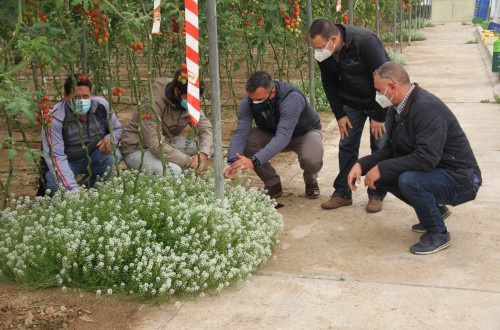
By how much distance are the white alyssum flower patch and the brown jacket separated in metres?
0.82

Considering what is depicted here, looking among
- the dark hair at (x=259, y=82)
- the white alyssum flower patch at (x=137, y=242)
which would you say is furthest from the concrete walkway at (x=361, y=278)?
the dark hair at (x=259, y=82)

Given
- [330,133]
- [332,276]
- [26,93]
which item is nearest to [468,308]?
[332,276]

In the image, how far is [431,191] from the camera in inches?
189

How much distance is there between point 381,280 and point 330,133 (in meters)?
4.66

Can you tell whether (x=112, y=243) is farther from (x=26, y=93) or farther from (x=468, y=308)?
(x=468, y=308)

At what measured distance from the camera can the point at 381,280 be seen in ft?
14.4

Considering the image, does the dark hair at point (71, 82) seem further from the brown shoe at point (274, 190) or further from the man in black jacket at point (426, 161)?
the man in black jacket at point (426, 161)

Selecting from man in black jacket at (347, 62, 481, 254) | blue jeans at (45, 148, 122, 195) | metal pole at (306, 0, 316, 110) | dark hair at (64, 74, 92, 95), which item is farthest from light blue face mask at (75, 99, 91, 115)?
metal pole at (306, 0, 316, 110)

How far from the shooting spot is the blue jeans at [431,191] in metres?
4.77

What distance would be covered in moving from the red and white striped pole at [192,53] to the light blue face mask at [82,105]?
1169 millimetres

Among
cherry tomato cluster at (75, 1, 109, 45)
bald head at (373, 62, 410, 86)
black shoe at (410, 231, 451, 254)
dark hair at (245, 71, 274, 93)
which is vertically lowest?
black shoe at (410, 231, 451, 254)

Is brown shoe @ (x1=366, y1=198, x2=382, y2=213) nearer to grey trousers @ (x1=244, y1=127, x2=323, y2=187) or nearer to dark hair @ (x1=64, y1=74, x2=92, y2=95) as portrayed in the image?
grey trousers @ (x1=244, y1=127, x2=323, y2=187)

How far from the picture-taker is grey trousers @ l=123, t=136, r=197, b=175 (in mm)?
5812

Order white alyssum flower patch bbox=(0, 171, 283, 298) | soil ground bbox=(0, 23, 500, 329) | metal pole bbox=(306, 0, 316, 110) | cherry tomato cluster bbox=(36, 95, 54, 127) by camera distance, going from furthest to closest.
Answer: metal pole bbox=(306, 0, 316, 110)
cherry tomato cluster bbox=(36, 95, 54, 127)
white alyssum flower patch bbox=(0, 171, 283, 298)
soil ground bbox=(0, 23, 500, 329)
